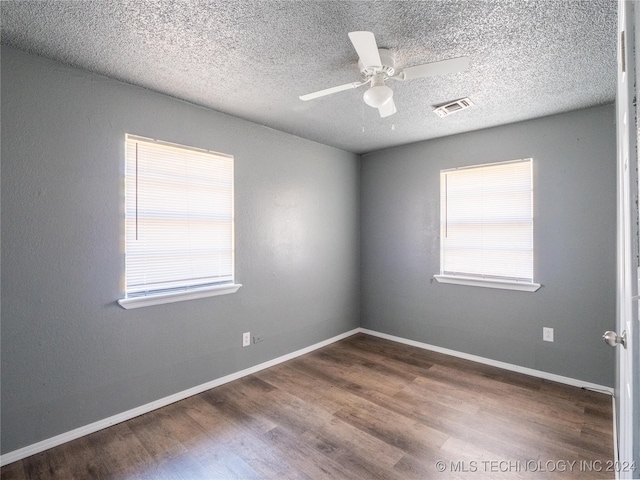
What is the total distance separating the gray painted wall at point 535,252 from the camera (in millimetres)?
2727

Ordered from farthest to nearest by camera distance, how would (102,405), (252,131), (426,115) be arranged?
(252,131) → (426,115) → (102,405)

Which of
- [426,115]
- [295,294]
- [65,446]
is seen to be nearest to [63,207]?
[65,446]

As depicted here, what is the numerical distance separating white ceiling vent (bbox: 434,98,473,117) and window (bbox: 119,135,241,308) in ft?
6.22

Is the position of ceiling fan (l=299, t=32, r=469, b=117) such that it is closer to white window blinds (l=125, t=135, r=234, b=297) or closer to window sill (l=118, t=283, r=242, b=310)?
white window blinds (l=125, t=135, r=234, b=297)

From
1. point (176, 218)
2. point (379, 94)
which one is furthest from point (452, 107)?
point (176, 218)

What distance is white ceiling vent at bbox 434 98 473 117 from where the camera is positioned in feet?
8.65

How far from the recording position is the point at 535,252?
10.00 feet

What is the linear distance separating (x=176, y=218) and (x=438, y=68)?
2.15 metres

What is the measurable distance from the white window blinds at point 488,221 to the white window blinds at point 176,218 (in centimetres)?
236

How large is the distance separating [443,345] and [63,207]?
3683 mm

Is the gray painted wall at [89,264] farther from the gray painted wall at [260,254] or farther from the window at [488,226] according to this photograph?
the window at [488,226]

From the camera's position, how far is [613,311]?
8.81ft

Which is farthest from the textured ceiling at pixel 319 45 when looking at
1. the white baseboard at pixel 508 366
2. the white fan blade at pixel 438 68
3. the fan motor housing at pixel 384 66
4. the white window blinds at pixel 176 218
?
the white baseboard at pixel 508 366

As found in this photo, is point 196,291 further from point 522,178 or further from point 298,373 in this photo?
point 522,178
